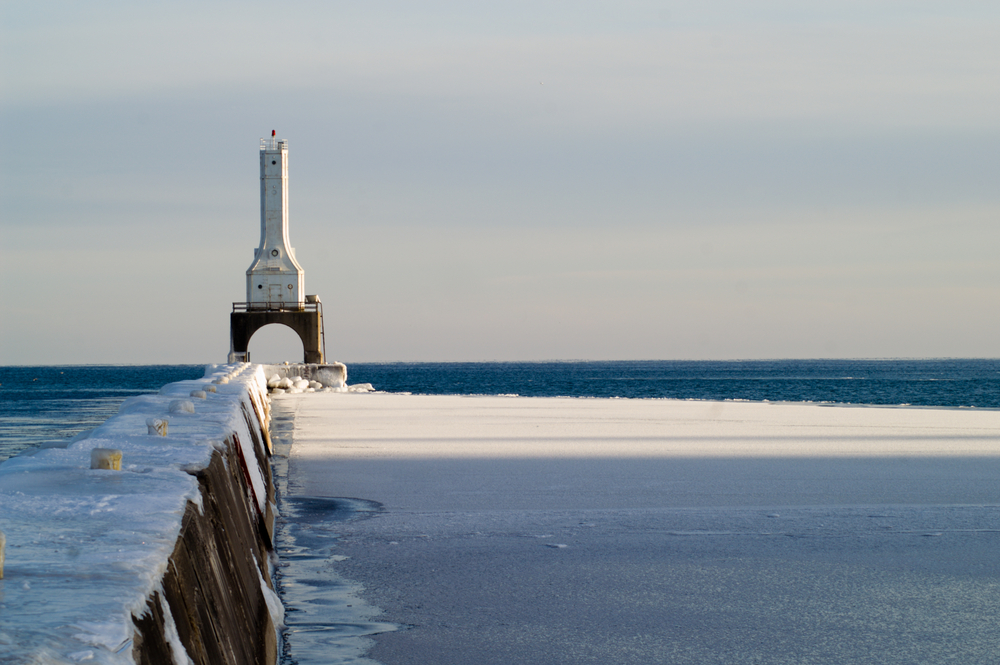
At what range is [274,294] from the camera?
43.3 m

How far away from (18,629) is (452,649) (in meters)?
Result: 2.88

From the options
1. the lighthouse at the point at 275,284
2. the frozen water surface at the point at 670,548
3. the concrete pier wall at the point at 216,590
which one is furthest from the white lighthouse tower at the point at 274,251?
the concrete pier wall at the point at 216,590

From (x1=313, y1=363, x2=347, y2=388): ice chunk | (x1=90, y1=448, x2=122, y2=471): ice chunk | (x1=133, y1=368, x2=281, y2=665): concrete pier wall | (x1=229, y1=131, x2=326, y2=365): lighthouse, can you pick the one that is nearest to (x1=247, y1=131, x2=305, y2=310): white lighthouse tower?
(x1=229, y1=131, x2=326, y2=365): lighthouse

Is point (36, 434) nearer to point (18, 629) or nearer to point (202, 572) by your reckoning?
point (202, 572)

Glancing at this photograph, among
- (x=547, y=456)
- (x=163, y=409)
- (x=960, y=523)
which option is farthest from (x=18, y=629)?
(x=547, y=456)

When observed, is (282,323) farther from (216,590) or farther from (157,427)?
(216,590)

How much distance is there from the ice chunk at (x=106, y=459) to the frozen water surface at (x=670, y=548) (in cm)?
143

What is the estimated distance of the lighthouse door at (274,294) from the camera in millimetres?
43250

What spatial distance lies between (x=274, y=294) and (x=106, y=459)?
40.3 metres

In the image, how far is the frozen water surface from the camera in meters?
4.71

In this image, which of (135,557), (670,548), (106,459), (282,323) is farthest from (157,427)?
(282,323)

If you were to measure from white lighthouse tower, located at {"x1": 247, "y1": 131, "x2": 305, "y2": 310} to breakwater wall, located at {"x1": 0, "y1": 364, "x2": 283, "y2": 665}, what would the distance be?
127 ft

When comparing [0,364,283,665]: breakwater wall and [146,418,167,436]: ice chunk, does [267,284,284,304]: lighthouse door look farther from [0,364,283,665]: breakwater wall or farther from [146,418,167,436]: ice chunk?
[146,418,167,436]: ice chunk

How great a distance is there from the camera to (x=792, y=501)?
28.4 feet
